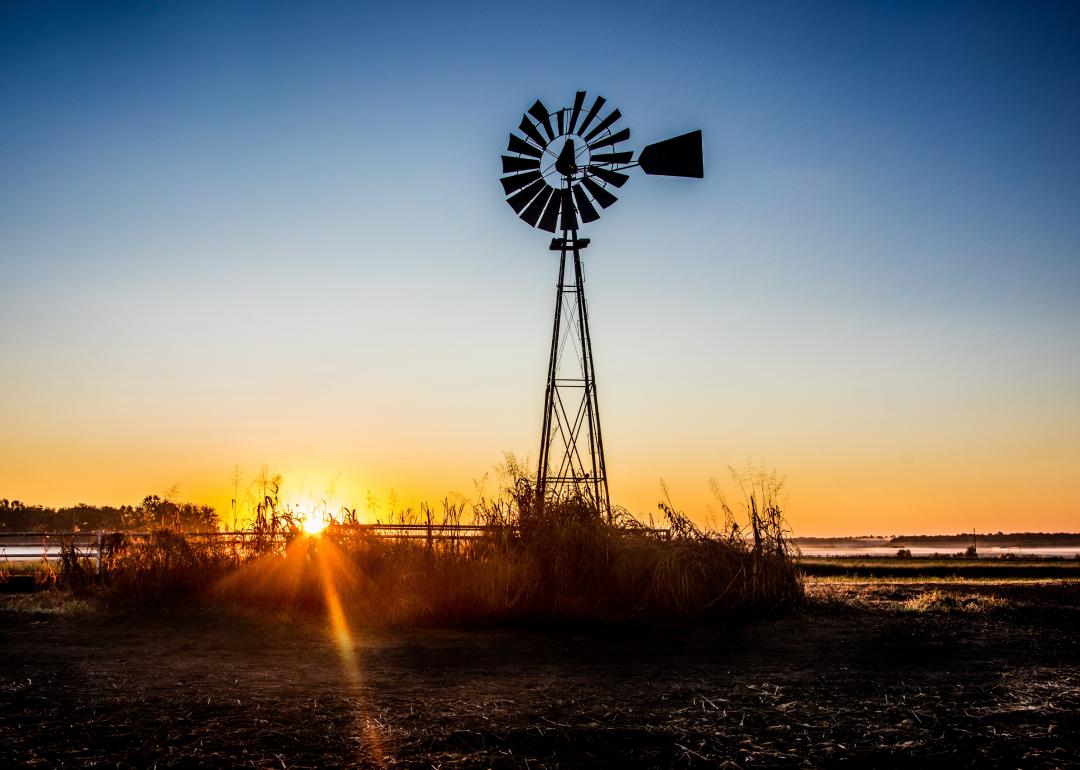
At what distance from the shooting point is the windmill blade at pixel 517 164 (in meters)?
18.8

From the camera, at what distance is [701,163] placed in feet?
55.3

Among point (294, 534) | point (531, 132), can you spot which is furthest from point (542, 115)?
point (294, 534)

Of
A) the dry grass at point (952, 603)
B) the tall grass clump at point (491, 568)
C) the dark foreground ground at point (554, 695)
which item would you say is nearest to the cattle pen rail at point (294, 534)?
the tall grass clump at point (491, 568)

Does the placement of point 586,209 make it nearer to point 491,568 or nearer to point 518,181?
point 518,181

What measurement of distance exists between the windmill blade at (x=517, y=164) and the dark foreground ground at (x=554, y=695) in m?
11.5

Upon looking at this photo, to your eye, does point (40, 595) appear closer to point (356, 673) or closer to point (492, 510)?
point (492, 510)

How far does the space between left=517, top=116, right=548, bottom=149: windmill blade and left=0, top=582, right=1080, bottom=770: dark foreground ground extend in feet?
38.9

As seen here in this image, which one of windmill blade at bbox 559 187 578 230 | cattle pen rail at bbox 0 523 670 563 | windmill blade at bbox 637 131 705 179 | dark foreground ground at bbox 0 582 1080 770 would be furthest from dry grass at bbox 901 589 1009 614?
windmill blade at bbox 559 187 578 230

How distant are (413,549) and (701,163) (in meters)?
9.80

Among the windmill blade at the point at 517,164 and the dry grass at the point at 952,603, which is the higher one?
the windmill blade at the point at 517,164

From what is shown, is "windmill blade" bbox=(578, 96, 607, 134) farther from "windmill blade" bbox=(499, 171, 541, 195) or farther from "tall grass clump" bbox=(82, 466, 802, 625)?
"tall grass clump" bbox=(82, 466, 802, 625)

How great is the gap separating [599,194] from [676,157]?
213cm

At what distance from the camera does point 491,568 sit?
1179 cm

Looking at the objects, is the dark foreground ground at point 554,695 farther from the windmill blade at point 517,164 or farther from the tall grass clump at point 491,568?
the windmill blade at point 517,164
